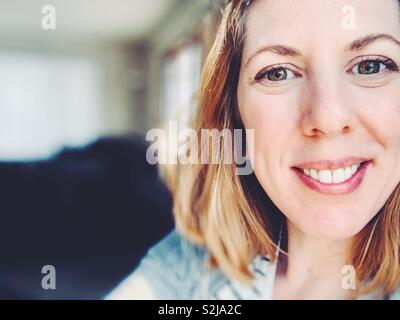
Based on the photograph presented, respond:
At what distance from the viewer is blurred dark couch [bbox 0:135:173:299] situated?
0.97 metres

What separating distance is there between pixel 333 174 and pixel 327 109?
0.13 metres

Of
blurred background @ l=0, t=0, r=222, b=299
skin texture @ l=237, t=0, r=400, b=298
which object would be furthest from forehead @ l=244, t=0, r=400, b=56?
blurred background @ l=0, t=0, r=222, b=299

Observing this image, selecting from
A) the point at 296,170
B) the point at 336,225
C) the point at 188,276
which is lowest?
the point at 188,276

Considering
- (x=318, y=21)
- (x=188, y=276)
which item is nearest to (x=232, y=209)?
(x=188, y=276)

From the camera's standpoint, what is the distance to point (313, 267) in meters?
0.95

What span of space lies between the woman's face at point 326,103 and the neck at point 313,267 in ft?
0.19

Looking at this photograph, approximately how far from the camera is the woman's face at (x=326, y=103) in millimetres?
798

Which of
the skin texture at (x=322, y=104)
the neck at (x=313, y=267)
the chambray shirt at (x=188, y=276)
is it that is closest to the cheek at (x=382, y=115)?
the skin texture at (x=322, y=104)

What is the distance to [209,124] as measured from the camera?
0.92 meters

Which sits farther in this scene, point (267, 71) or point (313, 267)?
point (313, 267)

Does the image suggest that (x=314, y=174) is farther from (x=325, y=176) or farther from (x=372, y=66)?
(x=372, y=66)
